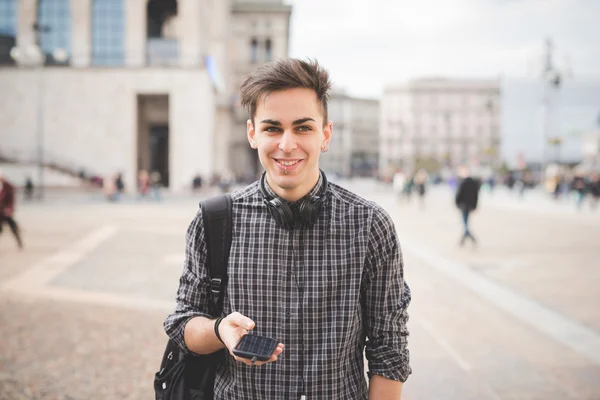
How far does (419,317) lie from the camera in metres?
6.17

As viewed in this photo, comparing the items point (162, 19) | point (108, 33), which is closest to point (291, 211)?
point (108, 33)

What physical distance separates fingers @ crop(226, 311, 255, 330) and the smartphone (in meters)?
0.03

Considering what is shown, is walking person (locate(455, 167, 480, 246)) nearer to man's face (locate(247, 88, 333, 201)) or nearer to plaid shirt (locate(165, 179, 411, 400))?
plaid shirt (locate(165, 179, 411, 400))

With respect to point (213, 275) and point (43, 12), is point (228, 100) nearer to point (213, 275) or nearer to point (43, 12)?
point (43, 12)

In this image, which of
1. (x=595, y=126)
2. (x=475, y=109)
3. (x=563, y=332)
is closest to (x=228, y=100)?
(x=595, y=126)

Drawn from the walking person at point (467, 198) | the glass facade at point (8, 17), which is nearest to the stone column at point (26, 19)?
the glass facade at point (8, 17)

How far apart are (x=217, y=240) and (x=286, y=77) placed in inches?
24.7

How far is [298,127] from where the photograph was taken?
179 cm

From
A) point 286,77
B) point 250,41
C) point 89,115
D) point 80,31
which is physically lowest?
point 286,77

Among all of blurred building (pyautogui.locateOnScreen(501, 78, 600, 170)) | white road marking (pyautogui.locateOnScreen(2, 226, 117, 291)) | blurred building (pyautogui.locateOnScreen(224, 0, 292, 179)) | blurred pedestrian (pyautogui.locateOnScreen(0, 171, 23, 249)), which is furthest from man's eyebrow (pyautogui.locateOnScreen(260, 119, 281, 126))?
blurred building (pyautogui.locateOnScreen(224, 0, 292, 179))

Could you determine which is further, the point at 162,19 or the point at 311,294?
the point at 162,19

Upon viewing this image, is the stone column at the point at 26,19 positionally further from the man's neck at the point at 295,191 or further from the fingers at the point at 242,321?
the fingers at the point at 242,321

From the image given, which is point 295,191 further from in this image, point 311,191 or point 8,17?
point 8,17

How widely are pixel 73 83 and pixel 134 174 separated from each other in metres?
7.44
